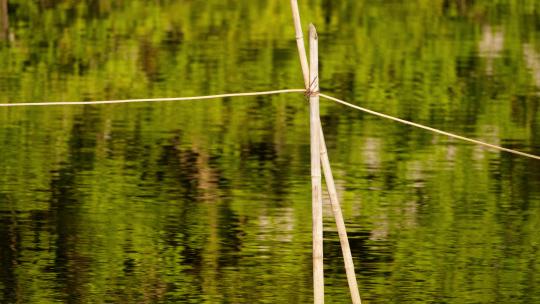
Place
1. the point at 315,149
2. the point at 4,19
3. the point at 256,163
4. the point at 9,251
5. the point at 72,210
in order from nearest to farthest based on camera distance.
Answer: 1. the point at 315,149
2. the point at 9,251
3. the point at 72,210
4. the point at 256,163
5. the point at 4,19

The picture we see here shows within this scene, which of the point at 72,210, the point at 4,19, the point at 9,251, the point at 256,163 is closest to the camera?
the point at 9,251

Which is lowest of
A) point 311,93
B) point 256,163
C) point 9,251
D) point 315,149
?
point 9,251

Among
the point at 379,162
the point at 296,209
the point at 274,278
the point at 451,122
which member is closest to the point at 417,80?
the point at 451,122

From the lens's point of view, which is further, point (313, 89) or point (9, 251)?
point (9, 251)

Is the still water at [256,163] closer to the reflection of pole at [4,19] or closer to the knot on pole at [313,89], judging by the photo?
the reflection of pole at [4,19]

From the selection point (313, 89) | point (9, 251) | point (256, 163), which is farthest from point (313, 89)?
point (256, 163)

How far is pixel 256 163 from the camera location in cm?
1162

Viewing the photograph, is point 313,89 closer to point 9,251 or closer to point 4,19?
point 9,251

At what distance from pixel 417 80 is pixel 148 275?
7.51m

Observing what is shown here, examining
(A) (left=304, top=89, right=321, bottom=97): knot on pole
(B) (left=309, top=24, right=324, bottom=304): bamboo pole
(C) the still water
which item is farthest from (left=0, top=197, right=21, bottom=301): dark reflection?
(A) (left=304, top=89, right=321, bottom=97): knot on pole

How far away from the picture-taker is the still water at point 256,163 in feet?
27.9

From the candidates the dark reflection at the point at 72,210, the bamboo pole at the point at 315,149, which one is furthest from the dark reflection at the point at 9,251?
the bamboo pole at the point at 315,149

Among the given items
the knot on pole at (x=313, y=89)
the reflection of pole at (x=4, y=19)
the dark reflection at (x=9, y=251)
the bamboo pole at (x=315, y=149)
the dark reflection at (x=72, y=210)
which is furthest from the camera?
the reflection of pole at (x=4, y=19)

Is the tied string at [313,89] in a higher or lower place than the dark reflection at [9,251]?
higher
